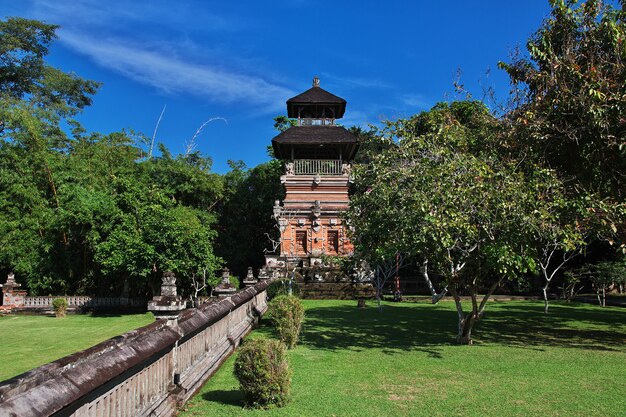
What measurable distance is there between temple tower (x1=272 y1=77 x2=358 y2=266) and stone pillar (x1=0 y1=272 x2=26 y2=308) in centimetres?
1281

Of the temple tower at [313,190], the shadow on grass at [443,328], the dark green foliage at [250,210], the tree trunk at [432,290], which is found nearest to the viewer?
the shadow on grass at [443,328]

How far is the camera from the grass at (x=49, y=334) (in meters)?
11.3

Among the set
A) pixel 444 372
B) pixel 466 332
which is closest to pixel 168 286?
pixel 444 372

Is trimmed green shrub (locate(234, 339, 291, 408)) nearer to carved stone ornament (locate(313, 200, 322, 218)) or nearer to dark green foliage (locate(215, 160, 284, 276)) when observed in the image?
carved stone ornament (locate(313, 200, 322, 218))

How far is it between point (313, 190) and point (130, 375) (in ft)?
84.7

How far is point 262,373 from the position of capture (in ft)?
20.3

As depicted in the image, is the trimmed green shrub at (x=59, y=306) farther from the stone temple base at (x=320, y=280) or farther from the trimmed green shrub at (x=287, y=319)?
the trimmed green shrub at (x=287, y=319)

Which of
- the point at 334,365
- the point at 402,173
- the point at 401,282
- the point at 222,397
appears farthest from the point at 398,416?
the point at 401,282

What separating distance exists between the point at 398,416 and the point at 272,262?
21.4 metres

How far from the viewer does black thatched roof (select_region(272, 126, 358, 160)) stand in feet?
99.2

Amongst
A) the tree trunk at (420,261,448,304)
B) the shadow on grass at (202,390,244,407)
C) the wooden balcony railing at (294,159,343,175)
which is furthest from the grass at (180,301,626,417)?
the wooden balcony railing at (294,159,343,175)

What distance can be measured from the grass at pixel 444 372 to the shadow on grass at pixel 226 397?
0.02m

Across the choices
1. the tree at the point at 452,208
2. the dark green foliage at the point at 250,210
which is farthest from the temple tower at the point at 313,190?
the tree at the point at 452,208

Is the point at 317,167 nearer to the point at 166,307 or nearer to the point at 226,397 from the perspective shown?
the point at 226,397
